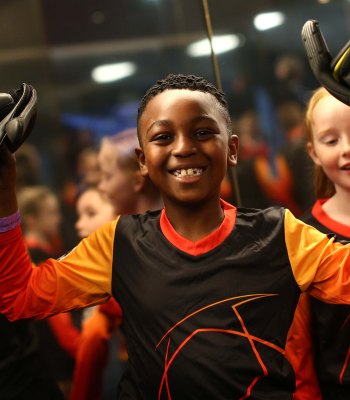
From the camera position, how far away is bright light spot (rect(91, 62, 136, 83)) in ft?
7.77

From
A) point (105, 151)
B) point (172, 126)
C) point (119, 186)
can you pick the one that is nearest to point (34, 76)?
point (105, 151)

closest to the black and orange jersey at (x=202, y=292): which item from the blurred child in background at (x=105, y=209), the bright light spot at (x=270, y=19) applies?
the blurred child in background at (x=105, y=209)

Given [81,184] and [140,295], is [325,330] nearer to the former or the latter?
[140,295]

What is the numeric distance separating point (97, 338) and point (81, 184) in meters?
0.49

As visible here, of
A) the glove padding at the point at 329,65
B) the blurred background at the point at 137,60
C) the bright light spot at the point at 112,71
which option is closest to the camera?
the glove padding at the point at 329,65

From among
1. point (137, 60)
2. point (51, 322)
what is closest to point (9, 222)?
point (51, 322)

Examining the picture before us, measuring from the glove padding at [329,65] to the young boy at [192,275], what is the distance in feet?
0.58

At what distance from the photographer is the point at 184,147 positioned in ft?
3.18

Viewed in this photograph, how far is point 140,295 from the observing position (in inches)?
39.0

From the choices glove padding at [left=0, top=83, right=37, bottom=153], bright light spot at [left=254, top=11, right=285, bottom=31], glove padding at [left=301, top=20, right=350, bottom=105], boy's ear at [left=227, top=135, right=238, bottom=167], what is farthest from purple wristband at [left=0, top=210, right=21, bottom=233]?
bright light spot at [left=254, top=11, right=285, bottom=31]

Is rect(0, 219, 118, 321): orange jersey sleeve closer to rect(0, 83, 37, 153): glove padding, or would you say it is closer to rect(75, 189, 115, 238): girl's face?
rect(0, 83, 37, 153): glove padding

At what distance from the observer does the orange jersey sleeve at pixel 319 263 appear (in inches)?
37.7

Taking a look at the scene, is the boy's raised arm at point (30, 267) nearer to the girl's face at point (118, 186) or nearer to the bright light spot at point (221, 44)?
the girl's face at point (118, 186)

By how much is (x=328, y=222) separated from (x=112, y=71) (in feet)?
4.94
